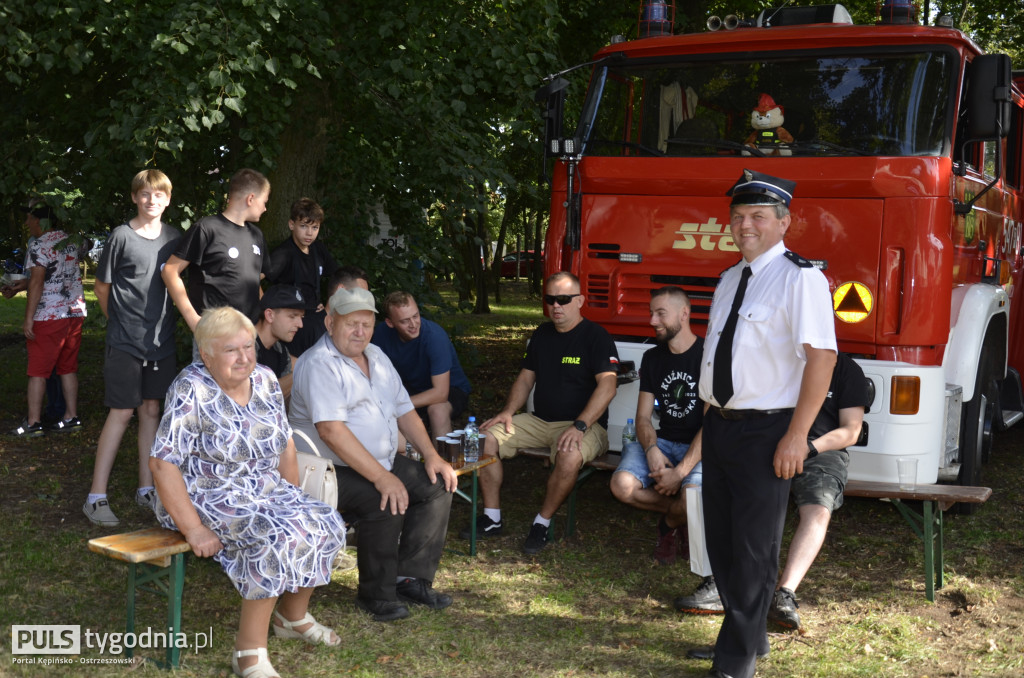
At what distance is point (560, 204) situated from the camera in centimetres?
634

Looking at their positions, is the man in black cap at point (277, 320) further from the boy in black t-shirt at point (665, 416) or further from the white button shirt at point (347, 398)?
the boy in black t-shirt at point (665, 416)

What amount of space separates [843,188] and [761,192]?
1729 mm

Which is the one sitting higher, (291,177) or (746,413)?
(291,177)

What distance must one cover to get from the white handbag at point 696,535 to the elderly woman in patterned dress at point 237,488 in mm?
1608

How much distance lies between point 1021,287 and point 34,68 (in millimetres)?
7561

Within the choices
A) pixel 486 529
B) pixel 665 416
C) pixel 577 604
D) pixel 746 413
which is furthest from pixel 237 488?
pixel 665 416

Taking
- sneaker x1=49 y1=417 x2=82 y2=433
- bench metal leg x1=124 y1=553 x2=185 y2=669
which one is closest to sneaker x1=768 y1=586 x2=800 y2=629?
bench metal leg x1=124 y1=553 x2=185 y2=669

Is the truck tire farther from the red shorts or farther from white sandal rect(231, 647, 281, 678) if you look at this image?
the red shorts

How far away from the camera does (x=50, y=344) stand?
8.11 metres

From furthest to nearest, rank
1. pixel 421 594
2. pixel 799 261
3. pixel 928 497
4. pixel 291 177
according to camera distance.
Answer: pixel 291 177 → pixel 928 497 → pixel 421 594 → pixel 799 261

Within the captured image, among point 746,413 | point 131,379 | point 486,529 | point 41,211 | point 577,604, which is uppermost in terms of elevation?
point 41,211

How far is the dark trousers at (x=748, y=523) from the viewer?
3977 mm

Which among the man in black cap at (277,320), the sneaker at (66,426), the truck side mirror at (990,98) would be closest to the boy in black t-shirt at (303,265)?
the man in black cap at (277,320)

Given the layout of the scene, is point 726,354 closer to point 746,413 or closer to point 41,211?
point 746,413
